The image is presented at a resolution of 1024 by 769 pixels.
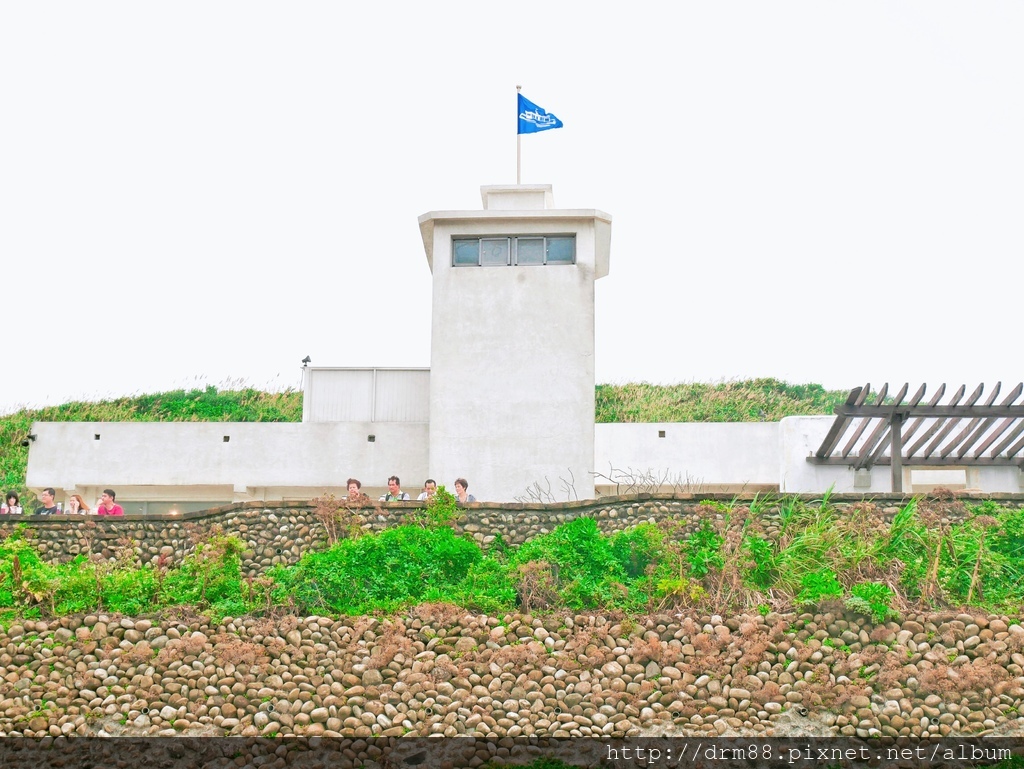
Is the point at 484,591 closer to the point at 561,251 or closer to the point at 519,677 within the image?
the point at 519,677

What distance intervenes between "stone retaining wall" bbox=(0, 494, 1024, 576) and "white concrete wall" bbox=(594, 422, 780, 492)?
785 cm

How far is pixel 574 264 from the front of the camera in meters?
22.5

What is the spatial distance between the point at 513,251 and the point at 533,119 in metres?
2.61

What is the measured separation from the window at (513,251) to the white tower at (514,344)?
17 millimetres

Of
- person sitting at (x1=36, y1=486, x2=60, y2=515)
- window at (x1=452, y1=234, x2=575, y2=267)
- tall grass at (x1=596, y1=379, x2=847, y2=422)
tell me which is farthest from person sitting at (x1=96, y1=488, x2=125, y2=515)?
tall grass at (x1=596, y1=379, x2=847, y2=422)

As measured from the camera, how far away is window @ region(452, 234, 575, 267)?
22625 millimetres

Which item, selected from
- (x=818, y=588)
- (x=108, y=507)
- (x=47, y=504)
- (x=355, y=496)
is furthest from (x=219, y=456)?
(x=818, y=588)

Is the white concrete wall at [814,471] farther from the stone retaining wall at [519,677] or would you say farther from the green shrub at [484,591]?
the green shrub at [484,591]

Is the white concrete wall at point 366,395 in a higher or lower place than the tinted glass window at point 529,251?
lower

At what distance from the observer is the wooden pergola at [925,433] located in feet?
63.9

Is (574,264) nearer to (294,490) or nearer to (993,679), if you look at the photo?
(294,490)

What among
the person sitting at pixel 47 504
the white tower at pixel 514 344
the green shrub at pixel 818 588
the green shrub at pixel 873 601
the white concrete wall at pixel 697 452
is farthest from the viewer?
the white concrete wall at pixel 697 452

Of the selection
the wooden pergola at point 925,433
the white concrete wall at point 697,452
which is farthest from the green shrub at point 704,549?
the white concrete wall at point 697,452

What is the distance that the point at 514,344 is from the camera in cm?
2230
